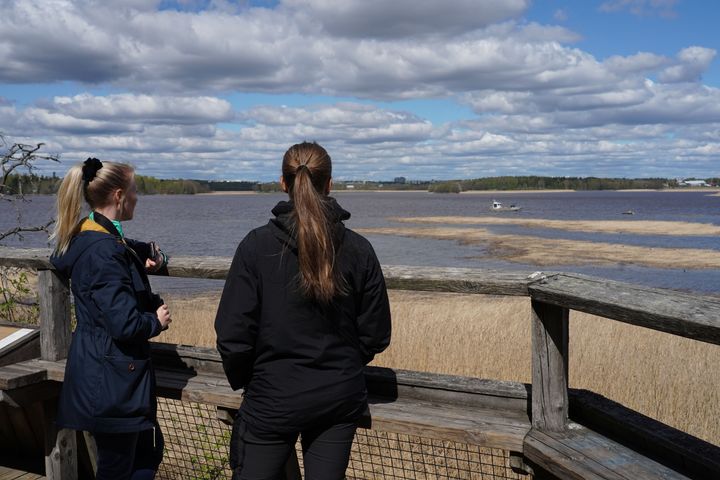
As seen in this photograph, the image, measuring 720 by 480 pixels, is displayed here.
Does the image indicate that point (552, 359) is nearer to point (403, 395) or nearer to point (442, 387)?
point (442, 387)

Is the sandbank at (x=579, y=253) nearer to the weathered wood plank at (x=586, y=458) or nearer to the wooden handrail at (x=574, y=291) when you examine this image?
the wooden handrail at (x=574, y=291)

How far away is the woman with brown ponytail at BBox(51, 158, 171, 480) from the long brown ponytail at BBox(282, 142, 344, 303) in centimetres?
90

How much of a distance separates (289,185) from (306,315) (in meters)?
0.53

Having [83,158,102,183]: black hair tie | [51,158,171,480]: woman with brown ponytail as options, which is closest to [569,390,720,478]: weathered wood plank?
[51,158,171,480]: woman with brown ponytail

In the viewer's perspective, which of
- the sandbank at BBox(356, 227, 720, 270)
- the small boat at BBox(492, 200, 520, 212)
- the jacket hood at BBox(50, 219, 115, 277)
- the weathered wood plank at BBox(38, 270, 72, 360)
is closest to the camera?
the jacket hood at BBox(50, 219, 115, 277)

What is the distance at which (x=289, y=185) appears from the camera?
8.86 feet

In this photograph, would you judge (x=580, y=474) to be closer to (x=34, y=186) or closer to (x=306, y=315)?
(x=306, y=315)

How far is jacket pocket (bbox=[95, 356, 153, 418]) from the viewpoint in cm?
298

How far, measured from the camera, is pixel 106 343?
3010 millimetres

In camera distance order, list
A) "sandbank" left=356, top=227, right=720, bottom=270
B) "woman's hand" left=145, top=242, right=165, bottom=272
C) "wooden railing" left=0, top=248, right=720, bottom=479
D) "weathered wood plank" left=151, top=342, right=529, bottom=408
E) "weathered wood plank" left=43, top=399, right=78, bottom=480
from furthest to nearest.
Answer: "sandbank" left=356, top=227, right=720, bottom=270 → "weathered wood plank" left=43, top=399, right=78, bottom=480 → "woman's hand" left=145, top=242, right=165, bottom=272 → "weathered wood plank" left=151, top=342, right=529, bottom=408 → "wooden railing" left=0, top=248, right=720, bottom=479

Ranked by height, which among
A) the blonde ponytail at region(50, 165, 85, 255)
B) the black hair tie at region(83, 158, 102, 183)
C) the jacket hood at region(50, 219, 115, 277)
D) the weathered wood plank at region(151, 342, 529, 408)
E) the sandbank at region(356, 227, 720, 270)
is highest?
the black hair tie at region(83, 158, 102, 183)

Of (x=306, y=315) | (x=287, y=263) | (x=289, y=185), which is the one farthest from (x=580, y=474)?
(x=289, y=185)

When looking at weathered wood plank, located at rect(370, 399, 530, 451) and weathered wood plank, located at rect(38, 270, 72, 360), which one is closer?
weathered wood plank, located at rect(370, 399, 530, 451)

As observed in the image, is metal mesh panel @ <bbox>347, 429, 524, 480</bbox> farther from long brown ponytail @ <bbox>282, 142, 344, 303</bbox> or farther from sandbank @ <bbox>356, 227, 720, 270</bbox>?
sandbank @ <bbox>356, 227, 720, 270</bbox>
